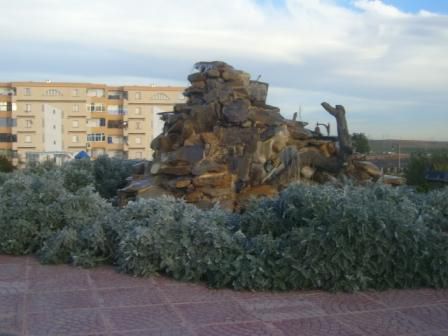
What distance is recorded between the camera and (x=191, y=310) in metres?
5.11

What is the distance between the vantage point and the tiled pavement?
4594mm

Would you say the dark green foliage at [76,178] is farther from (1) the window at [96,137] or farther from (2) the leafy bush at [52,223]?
(1) the window at [96,137]

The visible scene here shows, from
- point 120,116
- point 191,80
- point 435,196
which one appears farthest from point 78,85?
point 435,196

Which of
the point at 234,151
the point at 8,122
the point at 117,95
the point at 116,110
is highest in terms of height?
the point at 117,95

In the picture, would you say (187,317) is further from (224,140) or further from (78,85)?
(78,85)

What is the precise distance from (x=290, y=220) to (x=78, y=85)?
6877 centimetres

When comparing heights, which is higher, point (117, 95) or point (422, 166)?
point (117, 95)

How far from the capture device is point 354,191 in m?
6.55

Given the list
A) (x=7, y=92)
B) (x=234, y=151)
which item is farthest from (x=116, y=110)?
(x=234, y=151)

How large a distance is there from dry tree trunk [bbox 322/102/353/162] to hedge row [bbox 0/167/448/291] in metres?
2.95

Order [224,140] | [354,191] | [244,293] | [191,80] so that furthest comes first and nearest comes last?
[191,80] < [224,140] < [354,191] < [244,293]

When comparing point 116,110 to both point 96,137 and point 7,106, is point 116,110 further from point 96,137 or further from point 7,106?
point 7,106

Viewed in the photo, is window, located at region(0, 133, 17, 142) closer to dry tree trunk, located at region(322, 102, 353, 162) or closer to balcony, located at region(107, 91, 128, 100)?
balcony, located at region(107, 91, 128, 100)

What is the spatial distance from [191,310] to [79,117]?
68.6 meters
